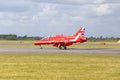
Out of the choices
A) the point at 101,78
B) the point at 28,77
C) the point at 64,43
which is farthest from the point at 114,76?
the point at 64,43

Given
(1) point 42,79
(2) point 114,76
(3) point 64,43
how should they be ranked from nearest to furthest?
1. (1) point 42,79
2. (2) point 114,76
3. (3) point 64,43

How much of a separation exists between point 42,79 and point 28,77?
3.98ft

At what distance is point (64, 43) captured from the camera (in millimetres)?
74438

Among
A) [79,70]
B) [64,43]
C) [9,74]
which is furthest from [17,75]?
[64,43]

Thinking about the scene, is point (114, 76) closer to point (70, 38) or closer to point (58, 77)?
point (58, 77)

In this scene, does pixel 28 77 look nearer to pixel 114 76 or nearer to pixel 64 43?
pixel 114 76

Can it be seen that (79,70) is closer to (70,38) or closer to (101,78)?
(101,78)

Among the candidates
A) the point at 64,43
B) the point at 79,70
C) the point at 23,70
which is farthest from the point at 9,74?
the point at 64,43

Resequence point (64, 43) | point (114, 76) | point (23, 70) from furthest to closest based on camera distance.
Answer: point (64, 43) → point (23, 70) → point (114, 76)

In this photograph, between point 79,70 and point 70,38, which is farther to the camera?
point 70,38

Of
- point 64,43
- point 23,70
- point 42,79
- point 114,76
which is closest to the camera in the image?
point 42,79

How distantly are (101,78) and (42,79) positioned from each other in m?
3.37

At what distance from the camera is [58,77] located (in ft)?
80.1

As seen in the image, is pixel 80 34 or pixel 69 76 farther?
pixel 80 34
